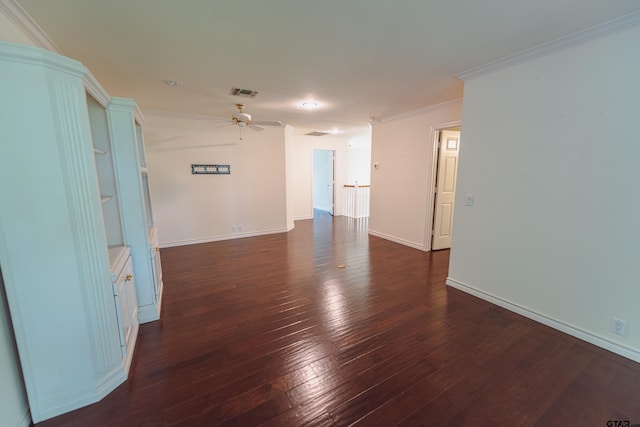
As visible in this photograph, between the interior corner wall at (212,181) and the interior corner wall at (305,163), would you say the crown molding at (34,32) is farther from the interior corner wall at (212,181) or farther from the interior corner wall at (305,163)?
the interior corner wall at (305,163)

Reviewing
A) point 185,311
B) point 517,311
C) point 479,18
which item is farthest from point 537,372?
point 185,311

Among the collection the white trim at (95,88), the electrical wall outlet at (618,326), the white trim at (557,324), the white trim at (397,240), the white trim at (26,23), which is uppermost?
the white trim at (26,23)

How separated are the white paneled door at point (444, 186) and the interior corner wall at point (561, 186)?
1.47 m

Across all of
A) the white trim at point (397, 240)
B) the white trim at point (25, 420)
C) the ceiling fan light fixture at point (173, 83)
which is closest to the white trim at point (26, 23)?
the ceiling fan light fixture at point (173, 83)

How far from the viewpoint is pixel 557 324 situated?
2352 millimetres

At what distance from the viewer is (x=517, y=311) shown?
103 inches

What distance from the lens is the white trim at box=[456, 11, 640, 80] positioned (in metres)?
1.85

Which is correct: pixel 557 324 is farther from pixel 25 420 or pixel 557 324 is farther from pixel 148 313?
pixel 25 420

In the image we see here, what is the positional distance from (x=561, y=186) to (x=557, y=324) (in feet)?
4.24

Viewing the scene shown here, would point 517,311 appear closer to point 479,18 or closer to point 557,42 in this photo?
point 557,42

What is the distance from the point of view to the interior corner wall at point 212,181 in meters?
4.78

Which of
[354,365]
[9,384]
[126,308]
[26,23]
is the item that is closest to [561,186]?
[354,365]

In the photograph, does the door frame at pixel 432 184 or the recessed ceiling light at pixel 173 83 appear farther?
the door frame at pixel 432 184

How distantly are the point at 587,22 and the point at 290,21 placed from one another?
226cm
